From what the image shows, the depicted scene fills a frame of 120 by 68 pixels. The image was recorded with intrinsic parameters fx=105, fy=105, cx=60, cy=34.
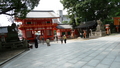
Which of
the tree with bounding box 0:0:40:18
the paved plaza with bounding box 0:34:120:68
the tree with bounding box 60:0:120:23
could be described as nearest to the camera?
the paved plaza with bounding box 0:34:120:68

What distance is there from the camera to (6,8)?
11.1m

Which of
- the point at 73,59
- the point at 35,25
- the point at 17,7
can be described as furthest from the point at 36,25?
the point at 73,59

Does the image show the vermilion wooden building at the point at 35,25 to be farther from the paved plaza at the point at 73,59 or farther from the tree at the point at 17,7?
the paved plaza at the point at 73,59

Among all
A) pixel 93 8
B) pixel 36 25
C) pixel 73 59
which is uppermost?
pixel 93 8

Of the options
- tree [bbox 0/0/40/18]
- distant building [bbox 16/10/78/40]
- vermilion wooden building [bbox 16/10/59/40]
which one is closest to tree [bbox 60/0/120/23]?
distant building [bbox 16/10/78/40]

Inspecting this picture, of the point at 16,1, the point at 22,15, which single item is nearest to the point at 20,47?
the point at 22,15

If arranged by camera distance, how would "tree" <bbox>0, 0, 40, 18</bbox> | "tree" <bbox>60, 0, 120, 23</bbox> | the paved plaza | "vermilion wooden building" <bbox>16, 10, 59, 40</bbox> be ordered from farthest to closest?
"tree" <bbox>60, 0, 120, 23</bbox>
"vermilion wooden building" <bbox>16, 10, 59, 40</bbox>
"tree" <bbox>0, 0, 40, 18</bbox>
the paved plaza

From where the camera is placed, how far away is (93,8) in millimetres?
22969

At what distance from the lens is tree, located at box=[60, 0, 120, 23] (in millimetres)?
21859

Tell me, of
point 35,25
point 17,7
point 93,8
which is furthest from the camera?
point 93,8

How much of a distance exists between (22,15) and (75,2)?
1396 cm

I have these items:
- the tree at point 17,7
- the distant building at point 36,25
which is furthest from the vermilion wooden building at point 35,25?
the tree at point 17,7

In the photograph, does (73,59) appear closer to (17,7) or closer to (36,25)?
(17,7)

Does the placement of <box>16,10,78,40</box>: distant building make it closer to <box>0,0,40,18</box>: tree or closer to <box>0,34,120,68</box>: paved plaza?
<box>0,0,40,18</box>: tree
